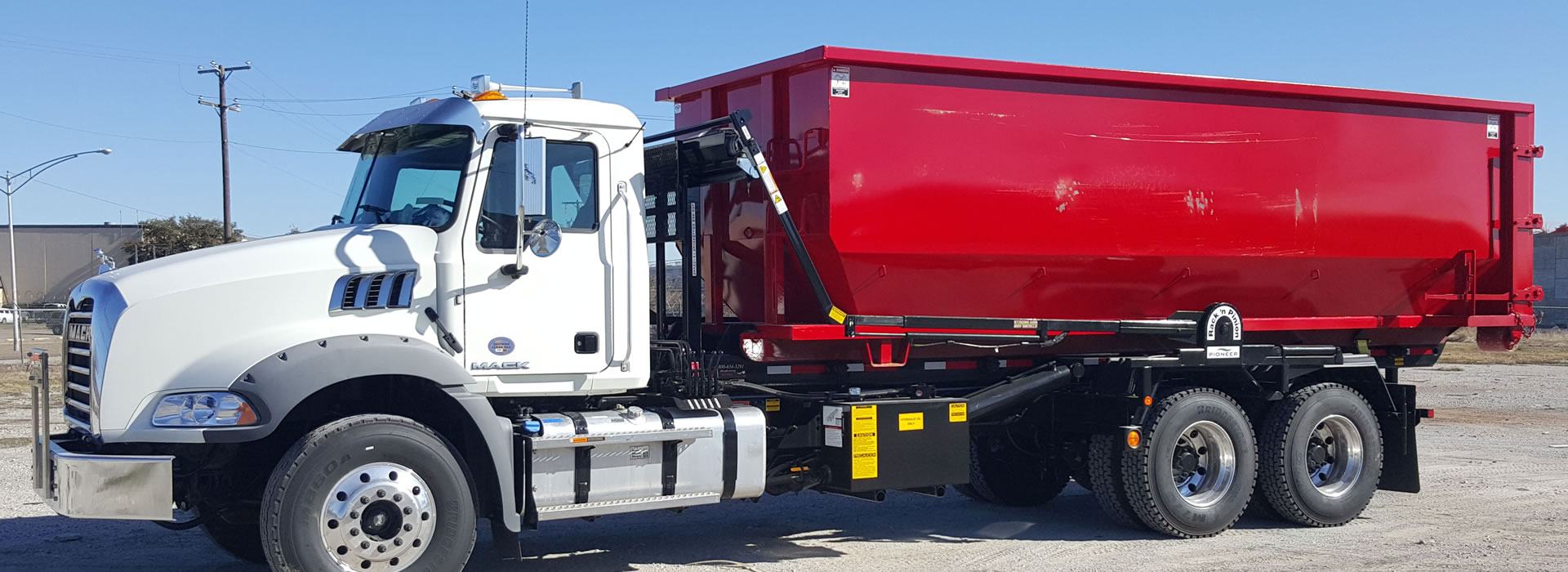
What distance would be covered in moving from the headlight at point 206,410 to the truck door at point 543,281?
123cm

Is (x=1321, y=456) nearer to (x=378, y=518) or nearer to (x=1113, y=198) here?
(x=1113, y=198)

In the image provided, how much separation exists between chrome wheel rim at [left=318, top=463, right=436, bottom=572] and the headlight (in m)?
0.59

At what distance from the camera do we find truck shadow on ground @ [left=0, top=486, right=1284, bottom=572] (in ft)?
27.4

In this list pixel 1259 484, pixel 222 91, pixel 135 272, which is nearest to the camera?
pixel 135 272

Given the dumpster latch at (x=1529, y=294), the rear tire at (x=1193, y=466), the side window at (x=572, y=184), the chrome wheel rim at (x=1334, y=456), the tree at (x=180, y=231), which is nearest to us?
the side window at (x=572, y=184)

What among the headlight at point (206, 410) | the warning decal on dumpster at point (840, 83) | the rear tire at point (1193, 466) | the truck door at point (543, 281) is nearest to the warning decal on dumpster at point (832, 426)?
Result: the truck door at point (543, 281)

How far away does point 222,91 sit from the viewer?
38.8 metres

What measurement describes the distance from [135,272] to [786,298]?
3843 mm

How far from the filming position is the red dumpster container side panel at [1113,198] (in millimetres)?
8234

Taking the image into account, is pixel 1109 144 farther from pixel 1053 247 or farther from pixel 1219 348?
pixel 1219 348

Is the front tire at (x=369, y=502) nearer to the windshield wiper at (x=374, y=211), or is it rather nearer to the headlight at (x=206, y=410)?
the headlight at (x=206, y=410)

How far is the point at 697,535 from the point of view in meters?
9.36

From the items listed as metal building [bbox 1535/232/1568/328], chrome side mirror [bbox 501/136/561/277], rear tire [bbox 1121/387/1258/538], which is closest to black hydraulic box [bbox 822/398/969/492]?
rear tire [bbox 1121/387/1258/538]

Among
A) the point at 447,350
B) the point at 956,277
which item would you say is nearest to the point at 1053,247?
the point at 956,277
